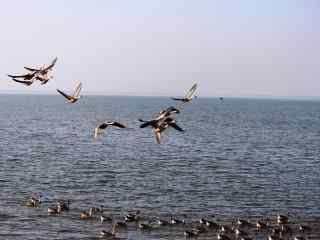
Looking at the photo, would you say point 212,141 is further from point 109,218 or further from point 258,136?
point 109,218

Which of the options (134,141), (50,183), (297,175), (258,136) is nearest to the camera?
(50,183)

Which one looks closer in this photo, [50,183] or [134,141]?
[50,183]

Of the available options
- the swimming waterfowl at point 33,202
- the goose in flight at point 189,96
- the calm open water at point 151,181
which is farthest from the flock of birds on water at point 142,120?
the swimming waterfowl at point 33,202

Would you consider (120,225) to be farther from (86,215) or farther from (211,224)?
(211,224)

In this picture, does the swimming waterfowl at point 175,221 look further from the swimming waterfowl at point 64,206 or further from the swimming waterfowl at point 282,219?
the swimming waterfowl at point 64,206

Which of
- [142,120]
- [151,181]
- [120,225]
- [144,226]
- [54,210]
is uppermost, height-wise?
[142,120]

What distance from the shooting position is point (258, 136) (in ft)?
429

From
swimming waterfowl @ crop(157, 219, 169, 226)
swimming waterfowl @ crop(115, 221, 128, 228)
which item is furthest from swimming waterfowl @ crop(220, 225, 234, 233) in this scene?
swimming waterfowl @ crop(115, 221, 128, 228)

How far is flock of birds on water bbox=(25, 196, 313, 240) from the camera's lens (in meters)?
41.5

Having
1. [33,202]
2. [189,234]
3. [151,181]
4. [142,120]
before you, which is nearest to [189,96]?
[142,120]

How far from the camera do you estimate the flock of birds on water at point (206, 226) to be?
4147 centimetres

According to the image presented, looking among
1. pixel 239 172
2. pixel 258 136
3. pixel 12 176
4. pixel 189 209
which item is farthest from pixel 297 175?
pixel 258 136

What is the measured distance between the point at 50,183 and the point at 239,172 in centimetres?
2105

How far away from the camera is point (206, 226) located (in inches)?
1714
